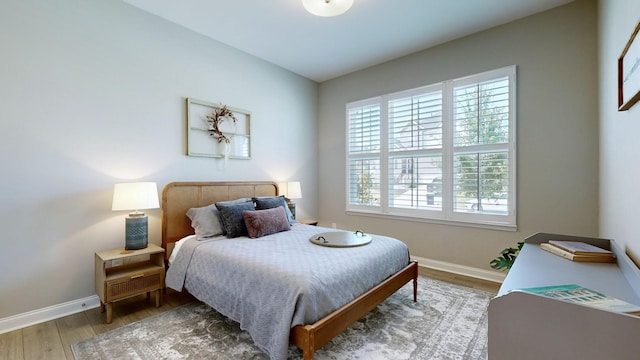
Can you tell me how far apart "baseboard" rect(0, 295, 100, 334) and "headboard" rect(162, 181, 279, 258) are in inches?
28.8

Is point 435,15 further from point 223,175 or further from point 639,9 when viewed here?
point 223,175

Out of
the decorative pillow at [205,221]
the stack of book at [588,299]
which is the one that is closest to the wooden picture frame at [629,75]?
the stack of book at [588,299]

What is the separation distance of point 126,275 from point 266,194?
195 centimetres

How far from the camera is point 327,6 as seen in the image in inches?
92.0

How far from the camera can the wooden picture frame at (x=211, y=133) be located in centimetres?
327

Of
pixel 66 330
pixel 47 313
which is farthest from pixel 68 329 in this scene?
pixel 47 313

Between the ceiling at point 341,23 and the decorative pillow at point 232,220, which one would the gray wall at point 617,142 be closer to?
the ceiling at point 341,23

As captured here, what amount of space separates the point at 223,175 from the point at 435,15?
309 centimetres

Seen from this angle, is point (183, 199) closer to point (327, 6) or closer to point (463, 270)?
point (327, 6)

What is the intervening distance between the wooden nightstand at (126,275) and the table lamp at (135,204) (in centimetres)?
10

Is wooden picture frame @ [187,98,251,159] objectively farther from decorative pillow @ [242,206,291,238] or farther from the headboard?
decorative pillow @ [242,206,291,238]

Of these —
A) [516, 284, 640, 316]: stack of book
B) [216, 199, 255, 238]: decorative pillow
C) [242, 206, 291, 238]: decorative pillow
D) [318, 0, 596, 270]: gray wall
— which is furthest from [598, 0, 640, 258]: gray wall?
[216, 199, 255, 238]: decorative pillow

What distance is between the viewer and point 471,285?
3062mm

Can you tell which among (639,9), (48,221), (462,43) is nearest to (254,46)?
(462,43)
